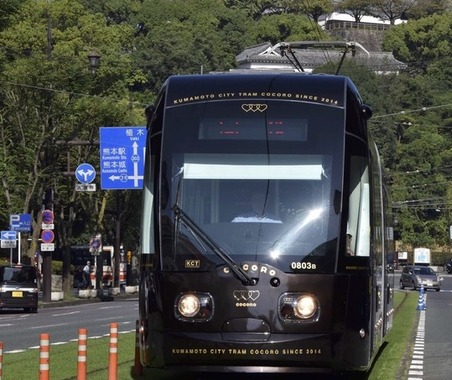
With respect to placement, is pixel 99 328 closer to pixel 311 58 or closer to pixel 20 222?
pixel 20 222

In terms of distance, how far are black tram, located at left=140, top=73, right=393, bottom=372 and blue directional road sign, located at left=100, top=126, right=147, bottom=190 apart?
1114 inches

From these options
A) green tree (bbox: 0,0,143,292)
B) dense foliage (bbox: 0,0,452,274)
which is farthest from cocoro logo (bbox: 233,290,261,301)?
green tree (bbox: 0,0,143,292)

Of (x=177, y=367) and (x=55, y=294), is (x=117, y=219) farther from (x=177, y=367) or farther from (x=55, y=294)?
(x=177, y=367)

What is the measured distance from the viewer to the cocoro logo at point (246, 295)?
14.0 m

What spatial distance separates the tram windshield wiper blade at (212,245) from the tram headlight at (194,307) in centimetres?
40

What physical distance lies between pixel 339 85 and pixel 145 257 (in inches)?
115

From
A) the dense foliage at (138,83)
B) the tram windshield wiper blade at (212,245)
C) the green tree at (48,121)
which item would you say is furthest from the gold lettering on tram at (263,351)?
the green tree at (48,121)

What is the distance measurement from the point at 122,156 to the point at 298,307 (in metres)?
30.5

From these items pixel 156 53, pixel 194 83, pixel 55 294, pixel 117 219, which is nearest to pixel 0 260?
pixel 117 219

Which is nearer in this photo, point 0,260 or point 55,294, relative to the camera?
point 55,294

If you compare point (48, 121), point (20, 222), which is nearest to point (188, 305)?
point (20, 222)

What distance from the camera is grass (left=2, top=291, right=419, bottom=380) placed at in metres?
18.3

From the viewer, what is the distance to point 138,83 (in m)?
103

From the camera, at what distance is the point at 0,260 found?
72.6 metres
